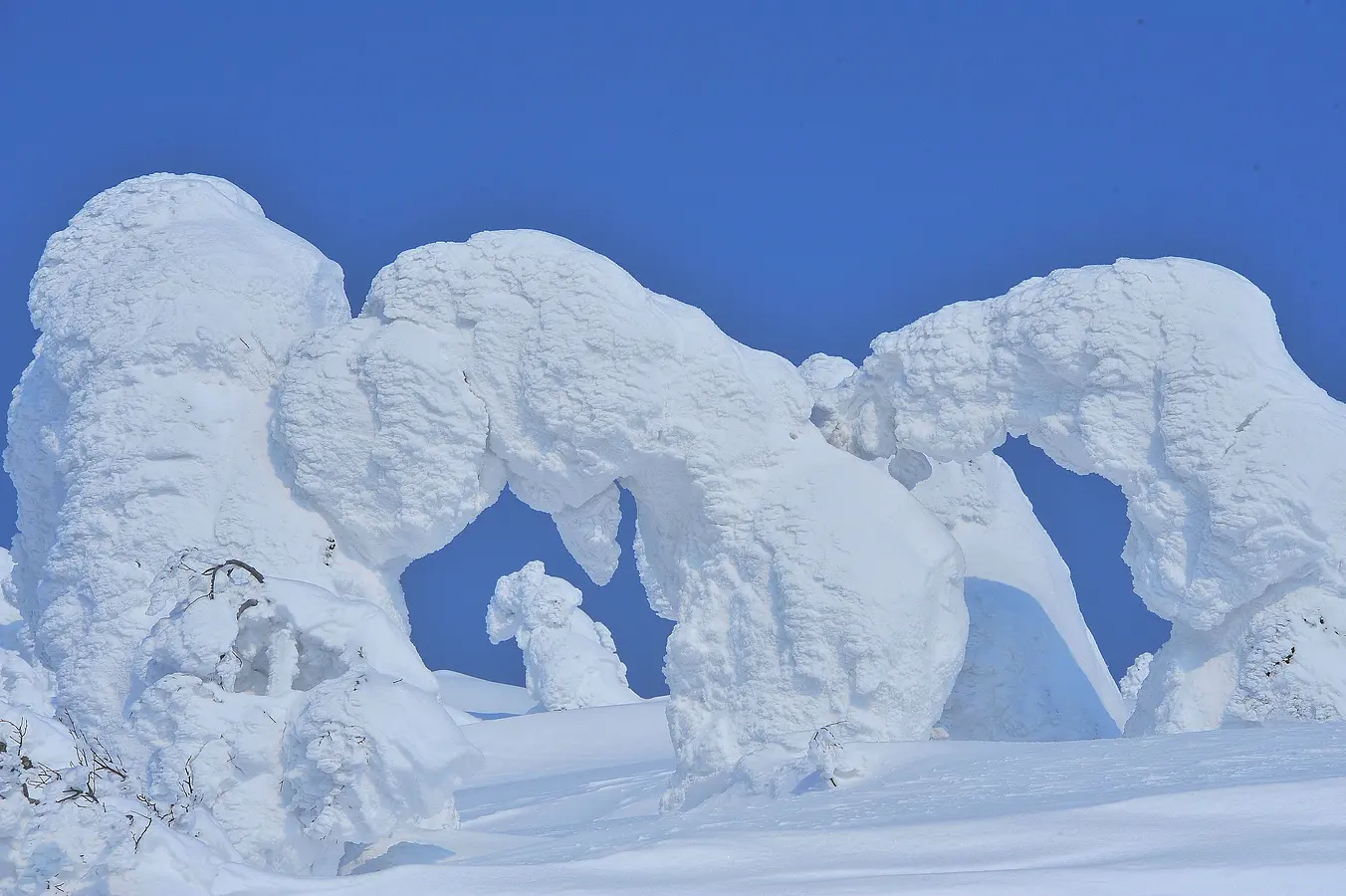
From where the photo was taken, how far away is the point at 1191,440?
9.95 metres

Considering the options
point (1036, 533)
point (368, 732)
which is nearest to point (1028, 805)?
point (368, 732)

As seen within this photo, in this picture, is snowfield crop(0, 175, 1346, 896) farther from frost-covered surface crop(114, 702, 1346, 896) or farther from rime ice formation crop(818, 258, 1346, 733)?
frost-covered surface crop(114, 702, 1346, 896)

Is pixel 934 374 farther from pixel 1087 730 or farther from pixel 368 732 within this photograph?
pixel 368 732

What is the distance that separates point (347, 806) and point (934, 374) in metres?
5.84

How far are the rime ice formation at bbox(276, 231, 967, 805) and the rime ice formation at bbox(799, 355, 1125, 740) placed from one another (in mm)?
1251

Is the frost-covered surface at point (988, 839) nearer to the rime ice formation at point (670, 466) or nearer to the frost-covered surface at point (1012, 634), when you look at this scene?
the rime ice formation at point (670, 466)

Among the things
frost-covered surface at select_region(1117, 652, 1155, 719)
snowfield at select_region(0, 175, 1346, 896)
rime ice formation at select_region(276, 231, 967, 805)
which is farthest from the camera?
frost-covered surface at select_region(1117, 652, 1155, 719)

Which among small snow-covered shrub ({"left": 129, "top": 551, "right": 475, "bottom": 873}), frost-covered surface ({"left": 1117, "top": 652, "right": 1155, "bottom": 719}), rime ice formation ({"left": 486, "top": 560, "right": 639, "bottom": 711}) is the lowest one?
frost-covered surface ({"left": 1117, "top": 652, "right": 1155, "bottom": 719})

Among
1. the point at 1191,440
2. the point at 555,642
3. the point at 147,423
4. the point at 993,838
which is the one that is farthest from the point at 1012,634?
the point at 555,642

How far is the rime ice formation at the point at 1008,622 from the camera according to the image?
12047 mm

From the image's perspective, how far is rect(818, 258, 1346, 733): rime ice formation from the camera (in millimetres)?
9742

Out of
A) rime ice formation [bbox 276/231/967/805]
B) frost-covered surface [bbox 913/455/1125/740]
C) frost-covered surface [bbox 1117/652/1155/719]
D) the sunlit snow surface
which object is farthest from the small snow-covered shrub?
frost-covered surface [bbox 1117/652/1155/719]

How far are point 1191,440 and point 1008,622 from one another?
304cm

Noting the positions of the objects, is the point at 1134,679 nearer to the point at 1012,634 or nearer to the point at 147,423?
the point at 1012,634
